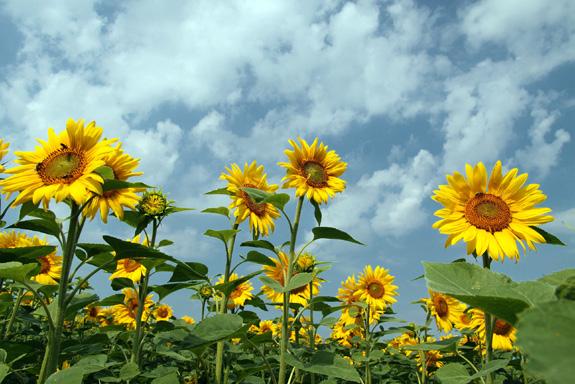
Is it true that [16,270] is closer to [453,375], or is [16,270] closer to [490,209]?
[453,375]

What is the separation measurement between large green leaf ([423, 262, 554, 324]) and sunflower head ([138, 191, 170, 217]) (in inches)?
136

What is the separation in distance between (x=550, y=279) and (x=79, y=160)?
2.84 metres

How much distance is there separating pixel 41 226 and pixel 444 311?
Result: 5.49 m

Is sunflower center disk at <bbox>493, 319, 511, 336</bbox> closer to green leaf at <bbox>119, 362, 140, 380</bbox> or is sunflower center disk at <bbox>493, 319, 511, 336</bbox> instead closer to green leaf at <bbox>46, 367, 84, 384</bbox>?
green leaf at <bbox>119, 362, 140, 380</bbox>

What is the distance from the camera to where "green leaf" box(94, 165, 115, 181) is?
112 inches

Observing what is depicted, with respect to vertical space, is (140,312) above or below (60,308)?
above

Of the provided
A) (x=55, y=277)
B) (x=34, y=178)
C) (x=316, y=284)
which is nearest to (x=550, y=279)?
(x=34, y=178)

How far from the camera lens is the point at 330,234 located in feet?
12.2

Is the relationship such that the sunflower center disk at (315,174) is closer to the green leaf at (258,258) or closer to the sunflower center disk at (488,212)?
the green leaf at (258,258)

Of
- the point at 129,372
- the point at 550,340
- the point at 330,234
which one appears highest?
the point at 330,234

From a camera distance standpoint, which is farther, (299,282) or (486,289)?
(299,282)

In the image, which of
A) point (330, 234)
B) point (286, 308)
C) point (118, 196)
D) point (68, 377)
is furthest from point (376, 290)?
point (68, 377)

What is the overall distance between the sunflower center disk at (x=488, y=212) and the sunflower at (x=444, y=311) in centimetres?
324

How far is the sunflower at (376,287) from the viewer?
752 cm
